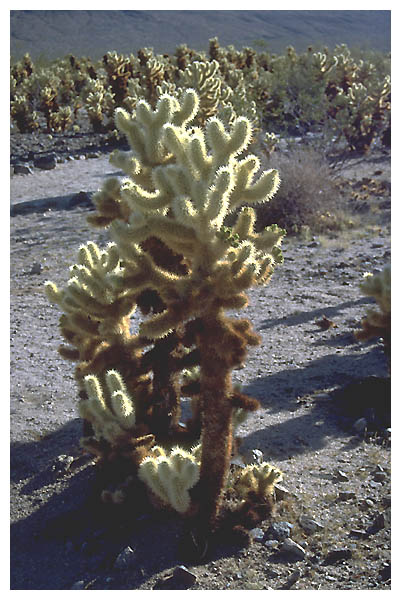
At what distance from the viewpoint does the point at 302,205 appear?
11734mm

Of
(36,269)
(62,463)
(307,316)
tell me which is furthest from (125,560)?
(36,269)

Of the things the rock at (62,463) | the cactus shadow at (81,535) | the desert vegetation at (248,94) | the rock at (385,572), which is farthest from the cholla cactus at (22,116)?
the rock at (385,572)

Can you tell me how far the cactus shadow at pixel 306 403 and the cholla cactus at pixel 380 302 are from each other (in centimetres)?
192

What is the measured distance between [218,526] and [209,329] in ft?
4.01

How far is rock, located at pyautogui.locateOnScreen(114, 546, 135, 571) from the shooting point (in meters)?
3.90

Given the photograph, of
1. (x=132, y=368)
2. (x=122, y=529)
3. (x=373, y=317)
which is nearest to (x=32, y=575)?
(x=122, y=529)

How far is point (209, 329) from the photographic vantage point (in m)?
3.80

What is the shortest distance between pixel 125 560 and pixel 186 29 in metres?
66.2

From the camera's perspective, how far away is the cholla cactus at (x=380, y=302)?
3188mm

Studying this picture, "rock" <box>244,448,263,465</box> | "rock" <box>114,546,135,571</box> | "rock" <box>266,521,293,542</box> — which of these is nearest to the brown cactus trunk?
"rock" <box>266,521,293,542</box>

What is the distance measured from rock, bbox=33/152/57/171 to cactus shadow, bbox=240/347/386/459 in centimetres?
1135

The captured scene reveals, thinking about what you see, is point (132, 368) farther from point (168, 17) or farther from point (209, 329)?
point (168, 17)

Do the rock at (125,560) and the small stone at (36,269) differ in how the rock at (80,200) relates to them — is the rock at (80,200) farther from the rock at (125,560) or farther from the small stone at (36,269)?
the rock at (125,560)

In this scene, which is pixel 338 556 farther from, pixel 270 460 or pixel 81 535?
pixel 81 535
